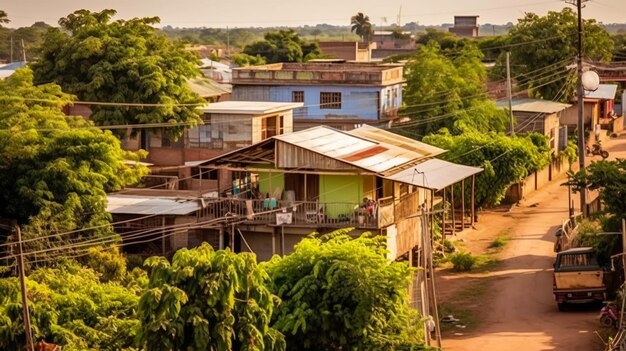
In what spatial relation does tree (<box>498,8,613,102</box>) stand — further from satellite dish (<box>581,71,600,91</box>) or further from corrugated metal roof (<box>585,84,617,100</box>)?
satellite dish (<box>581,71,600,91</box>)

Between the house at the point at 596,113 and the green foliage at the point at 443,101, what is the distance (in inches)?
472

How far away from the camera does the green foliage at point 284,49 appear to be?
102 meters

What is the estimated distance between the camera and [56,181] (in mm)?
38969

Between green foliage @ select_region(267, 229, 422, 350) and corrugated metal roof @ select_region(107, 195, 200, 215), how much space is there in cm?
1017

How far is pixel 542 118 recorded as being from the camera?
2648 inches

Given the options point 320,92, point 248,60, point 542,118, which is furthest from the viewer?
point 248,60

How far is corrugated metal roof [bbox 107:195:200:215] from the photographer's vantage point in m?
40.4

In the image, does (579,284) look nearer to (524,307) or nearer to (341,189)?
(524,307)

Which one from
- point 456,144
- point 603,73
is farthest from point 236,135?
point 603,73

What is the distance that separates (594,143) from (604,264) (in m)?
39.3

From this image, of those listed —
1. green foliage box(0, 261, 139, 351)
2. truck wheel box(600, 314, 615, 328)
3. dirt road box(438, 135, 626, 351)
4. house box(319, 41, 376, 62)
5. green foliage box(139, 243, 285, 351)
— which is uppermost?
house box(319, 41, 376, 62)

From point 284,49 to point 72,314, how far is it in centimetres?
7469

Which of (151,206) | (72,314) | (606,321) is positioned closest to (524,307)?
(606,321)

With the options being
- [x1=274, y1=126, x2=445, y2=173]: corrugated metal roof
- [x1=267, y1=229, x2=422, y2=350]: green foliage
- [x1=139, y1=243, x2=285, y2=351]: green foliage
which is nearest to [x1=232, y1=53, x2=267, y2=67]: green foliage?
[x1=274, y1=126, x2=445, y2=173]: corrugated metal roof
